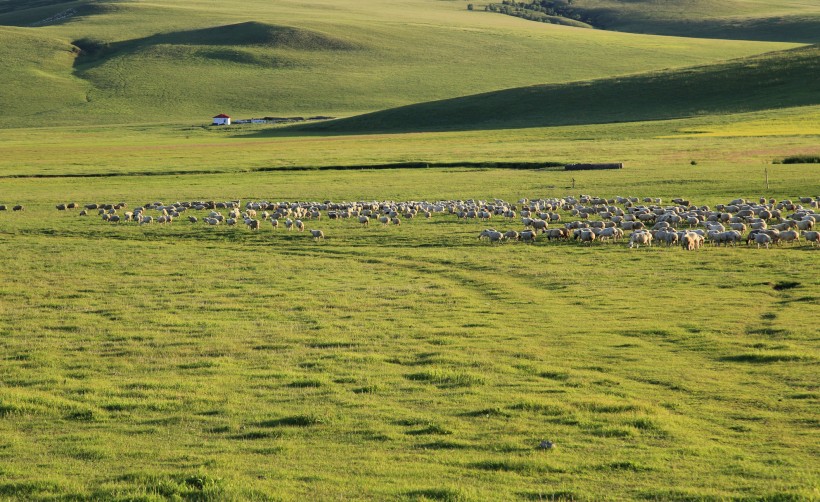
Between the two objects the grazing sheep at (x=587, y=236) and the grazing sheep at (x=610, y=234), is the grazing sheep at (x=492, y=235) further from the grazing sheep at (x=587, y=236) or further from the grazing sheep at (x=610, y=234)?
the grazing sheep at (x=610, y=234)

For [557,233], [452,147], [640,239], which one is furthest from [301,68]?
[640,239]

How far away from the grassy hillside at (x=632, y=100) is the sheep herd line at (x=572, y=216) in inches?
2455

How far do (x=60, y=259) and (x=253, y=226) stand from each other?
8.79 m

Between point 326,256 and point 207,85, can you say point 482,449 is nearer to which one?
point 326,256

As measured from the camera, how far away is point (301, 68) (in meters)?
175

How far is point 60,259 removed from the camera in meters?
30.2

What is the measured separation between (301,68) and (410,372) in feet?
539

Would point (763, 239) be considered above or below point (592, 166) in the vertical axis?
below

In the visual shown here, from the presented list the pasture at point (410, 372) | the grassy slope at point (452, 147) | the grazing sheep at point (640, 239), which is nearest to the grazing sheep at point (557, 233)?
the pasture at point (410, 372)

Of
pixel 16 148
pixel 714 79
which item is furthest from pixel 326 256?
pixel 714 79

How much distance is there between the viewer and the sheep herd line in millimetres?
30562

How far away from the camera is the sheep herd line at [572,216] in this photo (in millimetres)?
30562

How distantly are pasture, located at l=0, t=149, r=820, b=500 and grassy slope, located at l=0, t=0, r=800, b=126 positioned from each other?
122 metres

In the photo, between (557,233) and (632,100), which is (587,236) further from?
(632,100)
